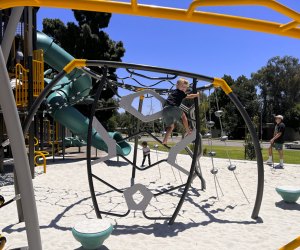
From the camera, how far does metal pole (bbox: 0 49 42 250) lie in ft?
7.16

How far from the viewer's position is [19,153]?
2.35 metres

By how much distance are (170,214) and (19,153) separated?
335cm

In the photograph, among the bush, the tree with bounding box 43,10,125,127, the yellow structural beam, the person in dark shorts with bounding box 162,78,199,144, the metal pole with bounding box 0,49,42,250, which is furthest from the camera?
the tree with bounding box 43,10,125,127

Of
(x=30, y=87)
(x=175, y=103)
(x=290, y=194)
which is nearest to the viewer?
(x=175, y=103)

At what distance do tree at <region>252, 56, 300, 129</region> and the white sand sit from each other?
144 ft

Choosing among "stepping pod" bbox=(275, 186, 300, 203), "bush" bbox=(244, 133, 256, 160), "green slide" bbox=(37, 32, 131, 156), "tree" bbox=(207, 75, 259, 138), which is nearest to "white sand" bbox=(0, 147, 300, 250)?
"stepping pod" bbox=(275, 186, 300, 203)

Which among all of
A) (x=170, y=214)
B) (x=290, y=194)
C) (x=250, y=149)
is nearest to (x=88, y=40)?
(x=250, y=149)

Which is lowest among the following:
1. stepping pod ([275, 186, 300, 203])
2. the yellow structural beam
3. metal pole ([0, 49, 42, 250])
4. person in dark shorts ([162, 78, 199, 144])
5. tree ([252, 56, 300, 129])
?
stepping pod ([275, 186, 300, 203])

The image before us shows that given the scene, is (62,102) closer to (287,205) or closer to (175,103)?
(175,103)

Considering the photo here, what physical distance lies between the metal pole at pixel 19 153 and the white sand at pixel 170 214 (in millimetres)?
1244

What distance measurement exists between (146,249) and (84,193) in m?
3.23

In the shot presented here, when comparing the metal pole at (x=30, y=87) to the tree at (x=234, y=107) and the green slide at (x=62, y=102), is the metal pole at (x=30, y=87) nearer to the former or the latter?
the green slide at (x=62, y=102)

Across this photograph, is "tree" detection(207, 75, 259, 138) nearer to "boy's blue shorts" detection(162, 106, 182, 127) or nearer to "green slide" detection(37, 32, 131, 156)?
"green slide" detection(37, 32, 131, 156)

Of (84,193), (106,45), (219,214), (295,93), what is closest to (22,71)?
(84,193)
